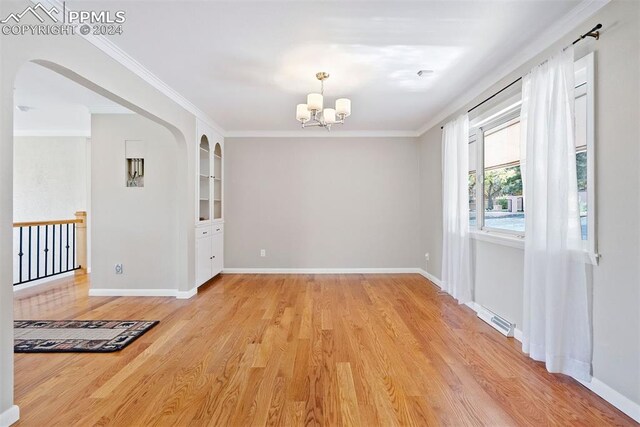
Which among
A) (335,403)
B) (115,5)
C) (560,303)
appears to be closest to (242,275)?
(335,403)

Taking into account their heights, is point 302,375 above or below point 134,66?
below

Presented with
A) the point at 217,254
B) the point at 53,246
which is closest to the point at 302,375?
the point at 217,254

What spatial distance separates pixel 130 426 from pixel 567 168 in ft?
10.3

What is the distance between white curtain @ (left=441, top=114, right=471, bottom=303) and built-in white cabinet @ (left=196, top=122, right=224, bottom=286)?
3.44 meters

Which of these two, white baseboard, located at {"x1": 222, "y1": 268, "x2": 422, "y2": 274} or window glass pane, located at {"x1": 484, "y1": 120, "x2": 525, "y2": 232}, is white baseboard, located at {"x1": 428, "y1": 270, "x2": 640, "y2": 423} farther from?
white baseboard, located at {"x1": 222, "y1": 268, "x2": 422, "y2": 274}

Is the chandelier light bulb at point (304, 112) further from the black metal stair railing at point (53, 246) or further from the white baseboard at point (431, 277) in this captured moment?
the black metal stair railing at point (53, 246)

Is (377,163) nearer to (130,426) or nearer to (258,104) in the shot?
(258,104)

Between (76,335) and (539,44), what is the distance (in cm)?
478

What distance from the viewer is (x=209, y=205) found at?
4617mm

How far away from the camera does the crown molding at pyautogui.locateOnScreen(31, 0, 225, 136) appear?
225cm

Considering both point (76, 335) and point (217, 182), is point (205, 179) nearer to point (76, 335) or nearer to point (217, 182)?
point (217, 182)

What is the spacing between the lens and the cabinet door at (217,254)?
188 inches

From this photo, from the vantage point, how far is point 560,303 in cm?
203

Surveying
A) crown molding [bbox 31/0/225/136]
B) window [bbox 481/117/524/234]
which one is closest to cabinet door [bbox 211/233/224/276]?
crown molding [bbox 31/0/225/136]
